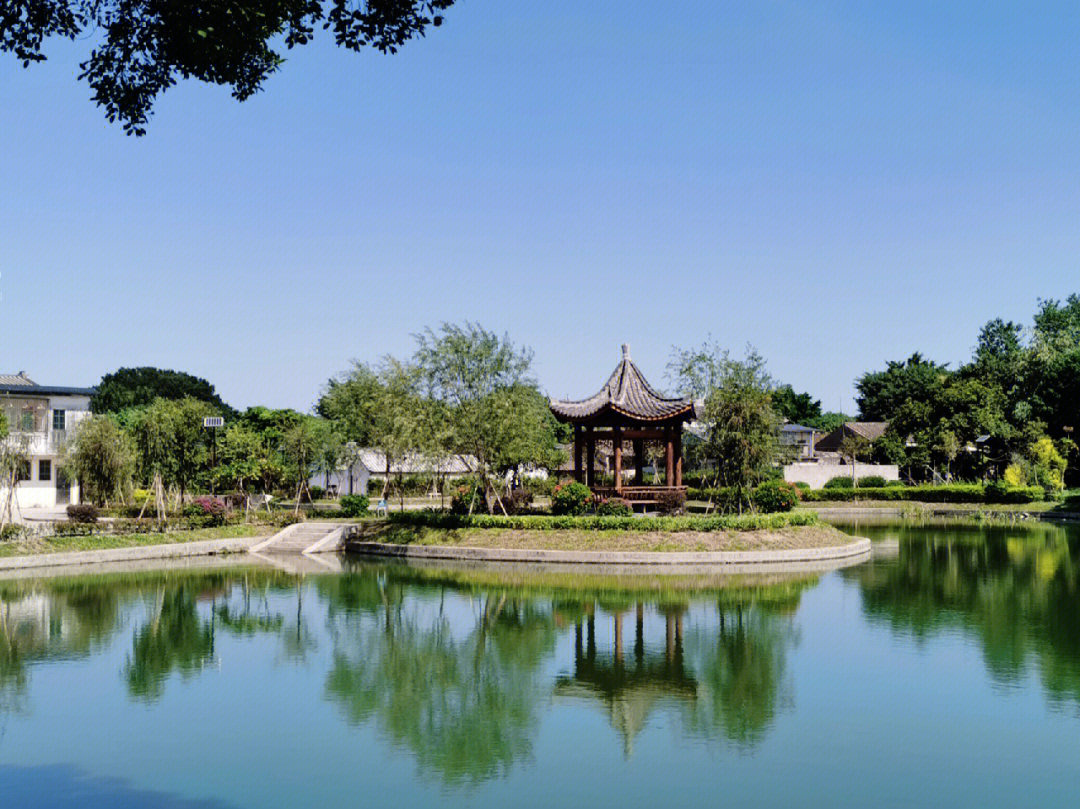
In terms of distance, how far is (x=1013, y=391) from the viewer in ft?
222

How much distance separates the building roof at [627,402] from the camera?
38.9 meters

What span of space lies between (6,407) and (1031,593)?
138ft

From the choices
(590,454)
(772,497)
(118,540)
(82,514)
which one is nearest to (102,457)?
(82,514)

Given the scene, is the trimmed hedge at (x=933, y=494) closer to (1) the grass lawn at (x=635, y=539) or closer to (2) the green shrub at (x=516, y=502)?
(2) the green shrub at (x=516, y=502)

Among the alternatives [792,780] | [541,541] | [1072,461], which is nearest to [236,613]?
[541,541]

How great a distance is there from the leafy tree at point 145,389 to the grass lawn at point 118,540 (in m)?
48.2

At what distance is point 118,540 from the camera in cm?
3394

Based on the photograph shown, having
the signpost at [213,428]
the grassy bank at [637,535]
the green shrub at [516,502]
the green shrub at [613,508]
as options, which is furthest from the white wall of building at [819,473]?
the signpost at [213,428]

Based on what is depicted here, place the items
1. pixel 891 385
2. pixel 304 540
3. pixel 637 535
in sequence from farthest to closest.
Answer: pixel 891 385, pixel 304 540, pixel 637 535

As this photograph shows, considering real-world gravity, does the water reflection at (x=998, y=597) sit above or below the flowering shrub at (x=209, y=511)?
below

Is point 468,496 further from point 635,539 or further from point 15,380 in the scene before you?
point 15,380

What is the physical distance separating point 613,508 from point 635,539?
A: 9.01 ft

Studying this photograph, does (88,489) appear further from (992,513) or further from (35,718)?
(992,513)

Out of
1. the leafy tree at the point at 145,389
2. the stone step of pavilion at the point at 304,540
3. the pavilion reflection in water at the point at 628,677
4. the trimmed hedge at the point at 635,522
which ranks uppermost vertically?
the leafy tree at the point at 145,389
